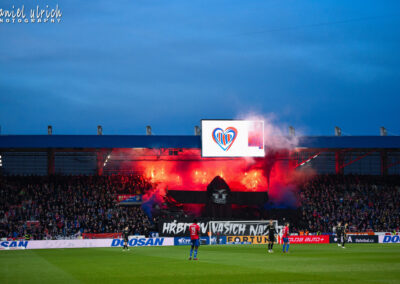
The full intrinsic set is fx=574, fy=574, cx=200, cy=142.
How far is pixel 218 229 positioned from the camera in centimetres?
5591

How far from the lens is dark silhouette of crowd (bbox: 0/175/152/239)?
55.2 meters

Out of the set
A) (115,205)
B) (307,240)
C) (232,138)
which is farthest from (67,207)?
(307,240)

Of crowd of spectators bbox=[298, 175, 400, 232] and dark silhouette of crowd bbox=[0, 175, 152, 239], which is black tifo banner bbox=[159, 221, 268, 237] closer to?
dark silhouette of crowd bbox=[0, 175, 152, 239]

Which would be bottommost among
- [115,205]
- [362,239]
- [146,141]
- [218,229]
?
[362,239]

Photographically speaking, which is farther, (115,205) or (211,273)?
(115,205)

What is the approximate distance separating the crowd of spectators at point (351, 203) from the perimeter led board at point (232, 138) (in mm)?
8558

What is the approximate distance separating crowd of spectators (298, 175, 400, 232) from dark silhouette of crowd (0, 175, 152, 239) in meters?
18.0

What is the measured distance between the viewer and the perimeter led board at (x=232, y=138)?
60.5 metres

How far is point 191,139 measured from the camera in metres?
64.4

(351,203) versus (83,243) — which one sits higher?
(351,203)

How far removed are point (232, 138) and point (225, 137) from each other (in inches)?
29.8

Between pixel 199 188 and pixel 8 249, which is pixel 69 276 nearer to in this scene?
pixel 8 249

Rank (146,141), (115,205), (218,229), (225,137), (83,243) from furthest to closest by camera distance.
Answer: (146,141)
(115,205)
(225,137)
(218,229)
(83,243)

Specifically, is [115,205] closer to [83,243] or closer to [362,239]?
[83,243]
